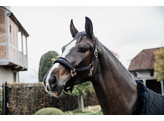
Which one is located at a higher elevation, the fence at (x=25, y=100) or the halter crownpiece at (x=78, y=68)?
the halter crownpiece at (x=78, y=68)

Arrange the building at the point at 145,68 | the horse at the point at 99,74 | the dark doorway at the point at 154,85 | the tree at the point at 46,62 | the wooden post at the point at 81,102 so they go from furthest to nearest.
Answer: the tree at the point at 46,62
the wooden post at the point at 81,102
the building at the point at 145,68
the dark doorway at the point at 154,85
the horse at the point at 99,74

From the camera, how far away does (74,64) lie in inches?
47.3

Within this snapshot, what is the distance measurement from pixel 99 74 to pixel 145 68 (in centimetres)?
418

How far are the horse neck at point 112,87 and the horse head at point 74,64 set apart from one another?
0.29 feet

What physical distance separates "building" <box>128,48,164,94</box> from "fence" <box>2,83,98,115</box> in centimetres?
384

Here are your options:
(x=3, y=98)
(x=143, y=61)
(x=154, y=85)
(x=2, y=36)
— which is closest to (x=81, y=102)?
(x=3, y=98)

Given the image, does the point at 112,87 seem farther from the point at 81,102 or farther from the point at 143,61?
the point at 81,102

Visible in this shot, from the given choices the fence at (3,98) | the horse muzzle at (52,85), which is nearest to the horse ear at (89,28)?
the horse muzzle at (52,85)

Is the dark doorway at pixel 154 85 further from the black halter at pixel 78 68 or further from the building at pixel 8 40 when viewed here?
the building at pixel 8 40

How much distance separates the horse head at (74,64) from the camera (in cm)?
111

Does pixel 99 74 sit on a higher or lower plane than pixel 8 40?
lower

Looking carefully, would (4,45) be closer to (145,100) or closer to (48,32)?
(48,32)

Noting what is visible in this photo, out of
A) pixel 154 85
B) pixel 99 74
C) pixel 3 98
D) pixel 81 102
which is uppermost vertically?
pixel 99 74
